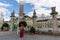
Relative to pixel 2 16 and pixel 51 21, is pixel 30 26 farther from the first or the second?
pixel 2 16

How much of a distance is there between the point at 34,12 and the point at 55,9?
11.3 ft

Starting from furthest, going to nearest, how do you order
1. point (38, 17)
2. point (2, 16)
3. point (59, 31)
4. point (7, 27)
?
point (2, 16) → point (7, 27) → point (38, 17) → point (59, 31)

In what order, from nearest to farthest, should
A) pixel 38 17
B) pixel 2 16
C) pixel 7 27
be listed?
pixel 38 17 < pixel 7 27 < pixel 2 16

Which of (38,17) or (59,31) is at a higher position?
(38,17)

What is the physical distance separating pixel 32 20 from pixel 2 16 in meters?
8.30

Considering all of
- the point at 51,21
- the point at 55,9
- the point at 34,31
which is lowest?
the point at 34,31

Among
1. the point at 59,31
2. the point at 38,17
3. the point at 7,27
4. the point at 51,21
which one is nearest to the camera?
the point at 59,31

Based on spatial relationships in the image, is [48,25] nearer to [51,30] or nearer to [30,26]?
[51,30]

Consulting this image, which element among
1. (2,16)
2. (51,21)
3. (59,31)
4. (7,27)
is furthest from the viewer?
(2,16)

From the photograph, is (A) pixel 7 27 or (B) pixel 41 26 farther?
(A) pixel 7 27

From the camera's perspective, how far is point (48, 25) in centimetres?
1617

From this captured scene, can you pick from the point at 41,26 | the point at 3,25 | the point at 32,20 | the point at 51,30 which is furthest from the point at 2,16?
the point at 51,30

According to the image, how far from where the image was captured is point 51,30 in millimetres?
15492

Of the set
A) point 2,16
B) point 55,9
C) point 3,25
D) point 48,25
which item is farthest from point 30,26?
point 2,16
